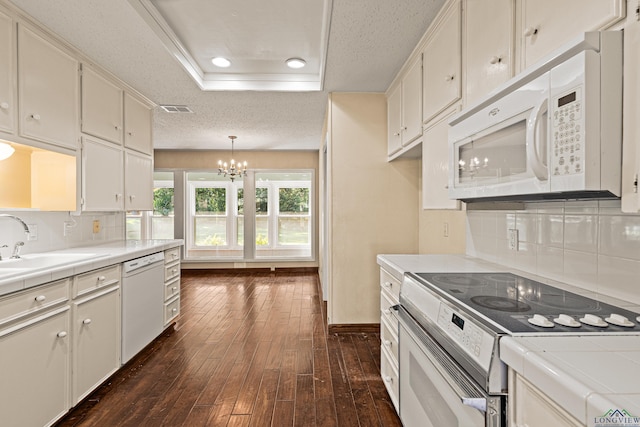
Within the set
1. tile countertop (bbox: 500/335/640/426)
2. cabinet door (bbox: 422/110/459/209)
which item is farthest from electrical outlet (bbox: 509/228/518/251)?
tile countertop (bbox: 500/335/640/426)

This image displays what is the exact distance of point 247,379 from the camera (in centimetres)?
240

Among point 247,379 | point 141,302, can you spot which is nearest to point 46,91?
point 141,302

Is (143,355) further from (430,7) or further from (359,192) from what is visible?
(430,7)

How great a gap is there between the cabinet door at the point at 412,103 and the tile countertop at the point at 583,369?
70.3 inches

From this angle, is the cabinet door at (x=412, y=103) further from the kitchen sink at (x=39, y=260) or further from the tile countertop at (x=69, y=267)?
the kitchen sink at (x=39, y=260)

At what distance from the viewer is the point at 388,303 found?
6.76 ft

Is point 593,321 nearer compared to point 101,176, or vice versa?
point 593,321

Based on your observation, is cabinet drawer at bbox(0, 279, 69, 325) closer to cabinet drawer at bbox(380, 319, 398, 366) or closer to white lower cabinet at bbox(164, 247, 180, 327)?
white lower cabinet at bbox(164, 247, 180, 327)

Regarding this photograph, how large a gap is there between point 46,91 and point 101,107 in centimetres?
57

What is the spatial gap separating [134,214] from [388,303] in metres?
6.07

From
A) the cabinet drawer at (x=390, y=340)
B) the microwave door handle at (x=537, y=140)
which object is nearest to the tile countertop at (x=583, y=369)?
the microwave door handle at (x=537, y=140)

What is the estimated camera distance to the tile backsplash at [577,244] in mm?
1124

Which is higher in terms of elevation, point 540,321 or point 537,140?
point 537,140

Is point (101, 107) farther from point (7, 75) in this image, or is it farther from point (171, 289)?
point (171, 289)
